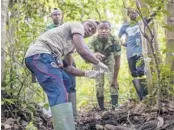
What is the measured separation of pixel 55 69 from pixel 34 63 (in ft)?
0.72

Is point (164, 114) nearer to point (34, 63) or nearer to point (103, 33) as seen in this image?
point (34, 63)

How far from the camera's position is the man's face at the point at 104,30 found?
620 cm

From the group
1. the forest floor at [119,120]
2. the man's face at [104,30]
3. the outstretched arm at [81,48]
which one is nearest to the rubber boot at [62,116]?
the forest floor at [119,120]

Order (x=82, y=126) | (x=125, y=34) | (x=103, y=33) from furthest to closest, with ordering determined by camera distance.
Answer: (x=125, y=34), (x=103, y=33), (x=82, y=126)

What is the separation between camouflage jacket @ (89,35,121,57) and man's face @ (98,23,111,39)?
0.11 metres

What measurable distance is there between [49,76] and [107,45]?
293cm

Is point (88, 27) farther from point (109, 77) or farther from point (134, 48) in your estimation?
point (109, 77)

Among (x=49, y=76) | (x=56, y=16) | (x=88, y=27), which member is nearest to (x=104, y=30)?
(x=56, y=16)

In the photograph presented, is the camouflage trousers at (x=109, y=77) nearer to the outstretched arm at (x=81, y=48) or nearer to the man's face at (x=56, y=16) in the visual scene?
the man's face at (x=56, y=16)

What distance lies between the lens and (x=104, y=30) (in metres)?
6.26

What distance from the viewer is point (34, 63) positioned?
3.69m

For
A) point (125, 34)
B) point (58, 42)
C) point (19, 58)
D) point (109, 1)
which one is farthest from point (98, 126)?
point (109, 1)

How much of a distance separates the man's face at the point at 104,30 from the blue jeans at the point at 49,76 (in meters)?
2.59

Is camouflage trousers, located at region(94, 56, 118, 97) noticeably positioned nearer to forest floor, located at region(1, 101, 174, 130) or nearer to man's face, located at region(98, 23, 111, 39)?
man's face, located at region(98, 23, 111, 39)
